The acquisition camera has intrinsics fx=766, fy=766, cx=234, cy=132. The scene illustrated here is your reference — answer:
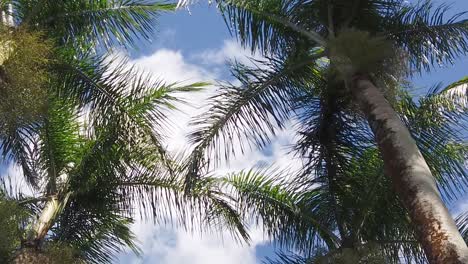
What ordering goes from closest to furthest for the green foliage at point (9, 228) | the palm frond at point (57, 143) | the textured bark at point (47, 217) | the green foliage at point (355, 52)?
the green foliage at point (355, 52), the green foliage at point (9, 228), the textured bark at point (47, 217), the palm frond at point (57, 143)

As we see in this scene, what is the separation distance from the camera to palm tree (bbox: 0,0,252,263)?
10688 mm

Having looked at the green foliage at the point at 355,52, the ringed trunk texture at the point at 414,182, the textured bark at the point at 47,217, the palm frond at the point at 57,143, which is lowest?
the ringed trunk texture at the point at 414,182

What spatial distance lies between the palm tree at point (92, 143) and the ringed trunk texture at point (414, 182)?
10.1 ft

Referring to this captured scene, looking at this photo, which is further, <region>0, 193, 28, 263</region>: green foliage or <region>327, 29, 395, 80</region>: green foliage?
<region>0, 193, 28, 263</region>: green foliage

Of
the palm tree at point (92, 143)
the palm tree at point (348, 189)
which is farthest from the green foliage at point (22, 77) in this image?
the palm tree at point (348, 189)

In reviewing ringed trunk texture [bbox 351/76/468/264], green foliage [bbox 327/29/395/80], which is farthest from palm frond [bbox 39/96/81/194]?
ringed trunk texture [bbox 351/76/468/264]

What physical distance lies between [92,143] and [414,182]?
542 cm

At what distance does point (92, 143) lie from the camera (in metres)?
11.1

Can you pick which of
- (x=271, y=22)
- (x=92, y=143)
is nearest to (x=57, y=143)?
(x=92, y=143)

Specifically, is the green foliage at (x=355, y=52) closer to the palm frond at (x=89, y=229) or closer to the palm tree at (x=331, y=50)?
the palm tree at (x=331, y=50)

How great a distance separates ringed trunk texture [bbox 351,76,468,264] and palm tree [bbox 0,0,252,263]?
3.07m

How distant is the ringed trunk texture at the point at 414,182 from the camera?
646cm

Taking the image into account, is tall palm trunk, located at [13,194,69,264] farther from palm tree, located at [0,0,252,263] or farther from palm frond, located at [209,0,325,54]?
palm frond, located at [209,0,325,54]

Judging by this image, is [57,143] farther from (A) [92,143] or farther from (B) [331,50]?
(B) [331,50]
